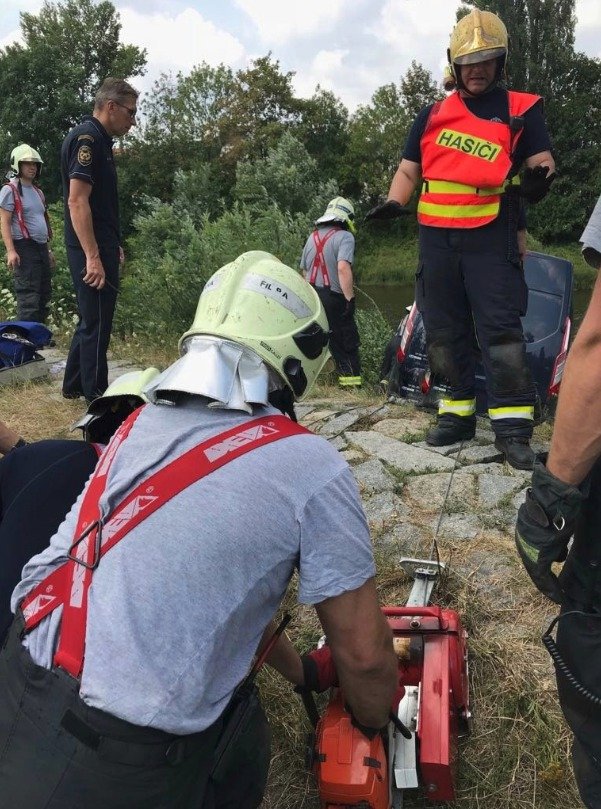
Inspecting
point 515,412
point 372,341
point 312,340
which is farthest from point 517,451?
point 372,341

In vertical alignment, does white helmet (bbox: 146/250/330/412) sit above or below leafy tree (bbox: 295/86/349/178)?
below

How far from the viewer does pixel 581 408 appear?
1462 millimetres

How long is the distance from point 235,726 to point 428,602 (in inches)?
46.4

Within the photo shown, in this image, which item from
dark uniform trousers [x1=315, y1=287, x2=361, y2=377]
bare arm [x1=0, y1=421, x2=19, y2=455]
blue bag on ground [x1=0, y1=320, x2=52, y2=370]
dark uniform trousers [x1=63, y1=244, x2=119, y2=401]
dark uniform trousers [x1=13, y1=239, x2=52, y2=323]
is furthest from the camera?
dark uniform trousers [x1=315, y1=287, x2=361, y2=377]

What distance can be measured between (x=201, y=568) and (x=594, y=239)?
1.03 metres

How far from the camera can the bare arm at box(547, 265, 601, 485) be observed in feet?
4.73

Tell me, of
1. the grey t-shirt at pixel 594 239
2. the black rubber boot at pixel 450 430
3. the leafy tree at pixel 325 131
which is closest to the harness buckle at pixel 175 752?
the grey t-shirt at pixel 594 239

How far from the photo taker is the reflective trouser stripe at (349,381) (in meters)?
7.42

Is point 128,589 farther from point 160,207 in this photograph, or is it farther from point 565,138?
point 565,138

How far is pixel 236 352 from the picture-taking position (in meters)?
1.71

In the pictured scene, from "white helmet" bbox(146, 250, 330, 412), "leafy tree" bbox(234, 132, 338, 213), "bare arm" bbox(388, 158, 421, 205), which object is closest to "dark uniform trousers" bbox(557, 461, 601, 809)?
"white helmet" bbox(146, 250, 330, 412)

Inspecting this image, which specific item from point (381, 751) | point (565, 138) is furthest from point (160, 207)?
point (565, 138)

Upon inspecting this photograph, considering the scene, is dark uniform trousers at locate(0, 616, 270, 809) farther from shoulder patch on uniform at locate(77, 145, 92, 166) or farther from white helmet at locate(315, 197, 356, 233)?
white helmet at locate(315, 197, 356, 233)

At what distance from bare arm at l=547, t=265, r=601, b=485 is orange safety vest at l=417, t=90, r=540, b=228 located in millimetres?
2298
